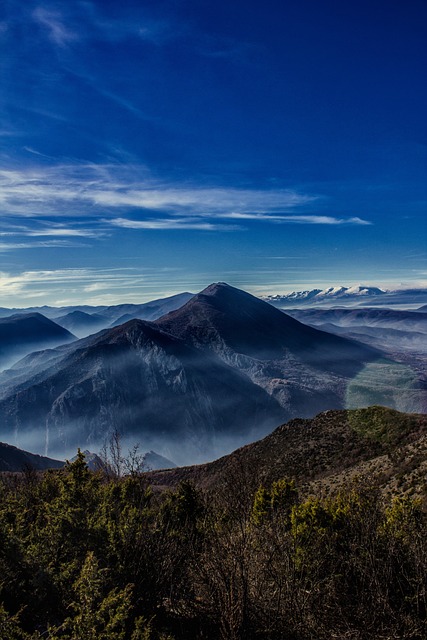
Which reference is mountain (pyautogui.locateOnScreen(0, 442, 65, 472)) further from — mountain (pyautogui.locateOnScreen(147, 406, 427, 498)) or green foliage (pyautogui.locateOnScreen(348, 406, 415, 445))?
green foliage (pyautogui.locateOnScreen(348, 406, 415, 445))

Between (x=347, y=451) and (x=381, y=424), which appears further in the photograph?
(x=381, y=424)

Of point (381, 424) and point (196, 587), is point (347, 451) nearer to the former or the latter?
point (381, 424)

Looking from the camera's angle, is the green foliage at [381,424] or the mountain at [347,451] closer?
the mountain at [347,451]

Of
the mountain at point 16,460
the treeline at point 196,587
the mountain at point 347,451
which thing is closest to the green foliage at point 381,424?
the mountain at point 347,451

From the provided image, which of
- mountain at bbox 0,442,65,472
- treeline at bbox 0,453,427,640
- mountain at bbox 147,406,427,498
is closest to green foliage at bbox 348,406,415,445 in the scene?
mountain at bbox 147,406,427,498

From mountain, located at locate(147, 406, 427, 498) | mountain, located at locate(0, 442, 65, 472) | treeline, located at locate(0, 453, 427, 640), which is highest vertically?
treeline, located at locate(0, 453, 427, 640)

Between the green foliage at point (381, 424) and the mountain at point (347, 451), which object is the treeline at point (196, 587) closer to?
the mountain at point (347, 451)

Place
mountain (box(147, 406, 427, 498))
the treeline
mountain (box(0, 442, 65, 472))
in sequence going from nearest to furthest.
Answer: the treeline < mountain (box(147, 406, 427, 498)) < mountain (box(0, 442, 65, 472))

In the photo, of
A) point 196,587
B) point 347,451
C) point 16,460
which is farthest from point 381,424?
point 16,460
